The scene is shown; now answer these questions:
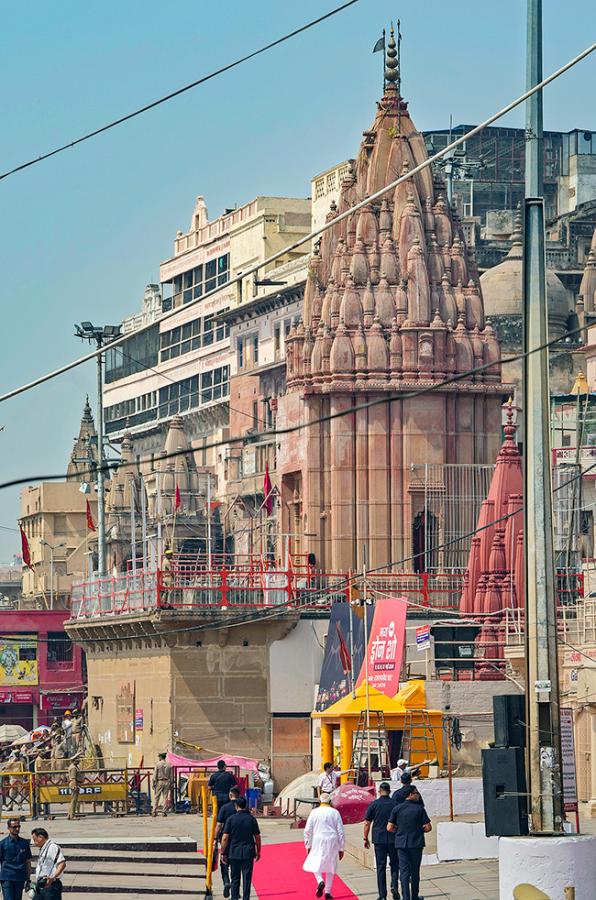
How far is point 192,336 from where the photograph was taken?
343 ft

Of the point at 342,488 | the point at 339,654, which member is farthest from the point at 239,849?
the point at 342,488

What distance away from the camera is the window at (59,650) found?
284 feet

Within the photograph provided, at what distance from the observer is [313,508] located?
53.4 m

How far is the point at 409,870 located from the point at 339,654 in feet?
70.5

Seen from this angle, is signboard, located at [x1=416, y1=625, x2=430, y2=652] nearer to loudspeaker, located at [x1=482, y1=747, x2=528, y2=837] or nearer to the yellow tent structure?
the yellow tent structure

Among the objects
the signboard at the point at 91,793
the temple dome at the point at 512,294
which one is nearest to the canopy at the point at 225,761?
the signboard at the point at 91,793

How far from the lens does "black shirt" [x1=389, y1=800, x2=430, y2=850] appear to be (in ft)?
76.7

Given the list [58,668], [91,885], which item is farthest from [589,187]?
[91,885]

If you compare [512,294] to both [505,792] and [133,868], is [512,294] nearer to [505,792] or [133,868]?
[133,868]

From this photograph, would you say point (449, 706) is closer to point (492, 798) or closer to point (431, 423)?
point (431, 423)

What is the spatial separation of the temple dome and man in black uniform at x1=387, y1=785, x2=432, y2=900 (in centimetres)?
4754

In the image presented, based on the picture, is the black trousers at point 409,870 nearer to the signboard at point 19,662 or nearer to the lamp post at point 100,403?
the lamp post at point 100,403

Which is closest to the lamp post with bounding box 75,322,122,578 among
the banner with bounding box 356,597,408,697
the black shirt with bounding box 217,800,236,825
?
the banner with bounding box 356,597,408,697

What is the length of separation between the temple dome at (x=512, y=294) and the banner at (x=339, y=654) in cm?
2664
